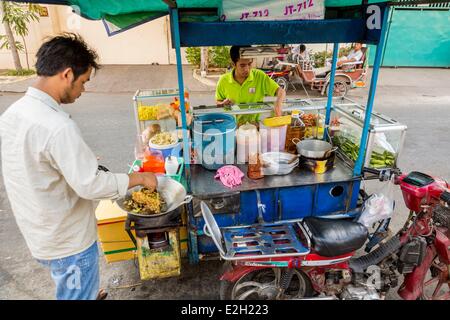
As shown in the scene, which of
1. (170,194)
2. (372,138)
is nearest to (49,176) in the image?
(170,194)

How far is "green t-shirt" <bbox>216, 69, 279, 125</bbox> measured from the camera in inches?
152

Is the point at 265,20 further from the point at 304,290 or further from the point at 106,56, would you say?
the point at 106,56

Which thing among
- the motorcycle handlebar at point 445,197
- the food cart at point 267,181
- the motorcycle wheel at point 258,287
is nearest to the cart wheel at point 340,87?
the food cart at point 267,181

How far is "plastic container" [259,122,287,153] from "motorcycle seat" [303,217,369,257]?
964 millimetres

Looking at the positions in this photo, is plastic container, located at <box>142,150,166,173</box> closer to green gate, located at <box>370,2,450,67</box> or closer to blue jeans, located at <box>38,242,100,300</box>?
blue jeans, located at <box>38,242,100,300</box>

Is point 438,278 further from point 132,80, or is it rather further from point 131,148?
point 132,80

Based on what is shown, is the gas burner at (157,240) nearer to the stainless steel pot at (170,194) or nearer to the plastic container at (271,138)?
the stainless steel pot at (170,194)

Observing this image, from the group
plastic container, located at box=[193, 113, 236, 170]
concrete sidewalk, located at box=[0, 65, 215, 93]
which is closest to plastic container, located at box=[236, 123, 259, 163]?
plastic container, located at box=[193, 113, 236, 170]

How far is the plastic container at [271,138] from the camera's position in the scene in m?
3.06

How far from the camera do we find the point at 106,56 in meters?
14.2

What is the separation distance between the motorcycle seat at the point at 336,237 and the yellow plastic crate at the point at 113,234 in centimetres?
162

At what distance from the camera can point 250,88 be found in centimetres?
A: 387

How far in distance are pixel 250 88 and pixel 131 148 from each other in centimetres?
287
